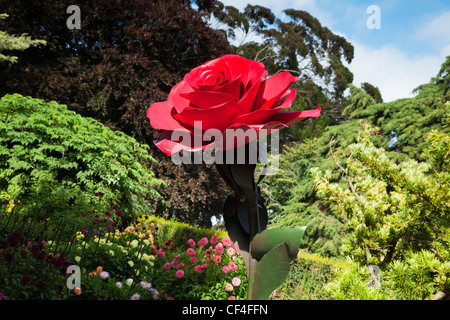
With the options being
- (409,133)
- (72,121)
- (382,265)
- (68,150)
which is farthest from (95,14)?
(409,133)

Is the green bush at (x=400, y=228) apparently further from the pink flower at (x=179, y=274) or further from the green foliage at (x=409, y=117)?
the green foliage at (x=409, y=117)

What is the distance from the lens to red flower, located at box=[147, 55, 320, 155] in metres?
0.56

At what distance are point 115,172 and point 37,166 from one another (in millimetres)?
1008

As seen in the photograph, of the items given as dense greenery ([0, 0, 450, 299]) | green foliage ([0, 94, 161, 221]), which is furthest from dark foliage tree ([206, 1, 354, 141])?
green foliage ([0, 94, 161, 221])

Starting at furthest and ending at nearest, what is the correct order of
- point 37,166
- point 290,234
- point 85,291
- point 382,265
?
point 37,166 → point 382,265 → point 85,291 → point 290,234

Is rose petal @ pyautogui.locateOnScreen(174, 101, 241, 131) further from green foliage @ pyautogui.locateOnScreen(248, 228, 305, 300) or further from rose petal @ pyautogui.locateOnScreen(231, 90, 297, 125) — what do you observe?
green foliage @ pyautogui.locateOnScreen(248, 228, 305, 300)

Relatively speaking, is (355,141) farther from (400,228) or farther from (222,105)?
(222,105)

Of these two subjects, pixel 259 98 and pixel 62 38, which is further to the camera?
pixel 62 38

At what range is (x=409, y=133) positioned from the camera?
9547 mm

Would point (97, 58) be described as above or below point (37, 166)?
above

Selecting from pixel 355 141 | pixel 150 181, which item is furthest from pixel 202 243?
pixel 355 141

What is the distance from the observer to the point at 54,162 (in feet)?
14.0

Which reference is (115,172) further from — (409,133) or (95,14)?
(409,133)

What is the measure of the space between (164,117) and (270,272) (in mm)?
363
